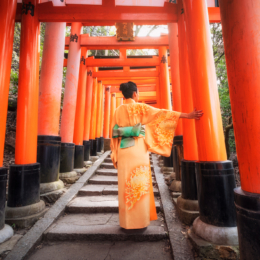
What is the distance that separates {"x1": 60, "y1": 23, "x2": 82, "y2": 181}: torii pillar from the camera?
429 centimetres

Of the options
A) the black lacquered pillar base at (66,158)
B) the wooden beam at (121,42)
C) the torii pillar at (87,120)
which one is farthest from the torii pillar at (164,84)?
the torii pillar at (87,120)

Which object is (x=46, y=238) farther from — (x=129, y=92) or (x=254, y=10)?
(x=254, y=10)

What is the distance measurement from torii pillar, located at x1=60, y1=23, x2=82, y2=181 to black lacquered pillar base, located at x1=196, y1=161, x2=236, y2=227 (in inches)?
126

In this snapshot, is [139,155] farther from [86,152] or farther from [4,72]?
[86,152]

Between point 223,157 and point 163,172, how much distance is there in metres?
2.95

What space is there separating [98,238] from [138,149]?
1287mm

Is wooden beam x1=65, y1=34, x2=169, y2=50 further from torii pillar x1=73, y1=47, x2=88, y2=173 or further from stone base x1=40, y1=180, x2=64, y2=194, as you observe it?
stone base x1=40, y1=180, x2=64, y2=194

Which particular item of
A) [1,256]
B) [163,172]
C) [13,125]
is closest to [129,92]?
[1,256]

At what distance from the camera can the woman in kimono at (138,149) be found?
6.93 feet

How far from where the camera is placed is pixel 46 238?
2289 millimetres

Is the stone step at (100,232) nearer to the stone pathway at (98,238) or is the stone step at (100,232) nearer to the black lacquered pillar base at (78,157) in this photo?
the stone pathway at (98,238)

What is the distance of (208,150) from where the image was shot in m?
1.99

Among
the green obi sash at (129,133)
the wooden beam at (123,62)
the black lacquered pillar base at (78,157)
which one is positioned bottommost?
the black lacquered pillar base at (78,157)

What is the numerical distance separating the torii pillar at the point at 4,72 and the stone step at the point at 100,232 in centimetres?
58
